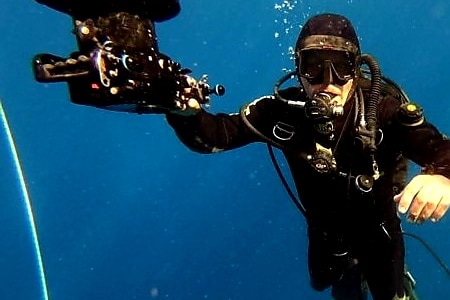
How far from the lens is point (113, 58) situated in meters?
1.60

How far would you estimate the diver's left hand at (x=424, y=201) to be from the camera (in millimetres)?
1706

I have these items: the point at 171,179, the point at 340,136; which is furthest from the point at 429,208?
the point at 171,179

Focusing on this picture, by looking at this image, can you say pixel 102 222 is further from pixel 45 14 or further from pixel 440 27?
pixel 440 27

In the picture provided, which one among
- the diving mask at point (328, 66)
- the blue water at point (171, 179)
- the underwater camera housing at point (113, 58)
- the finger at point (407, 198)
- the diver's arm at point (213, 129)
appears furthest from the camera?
the blue water at point (171, 179)

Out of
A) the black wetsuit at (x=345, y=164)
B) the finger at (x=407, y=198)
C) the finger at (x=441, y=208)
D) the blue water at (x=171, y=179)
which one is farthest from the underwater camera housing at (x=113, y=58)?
the blue water at (x=171, y=179)

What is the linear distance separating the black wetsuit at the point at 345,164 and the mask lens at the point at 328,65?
0.76ft

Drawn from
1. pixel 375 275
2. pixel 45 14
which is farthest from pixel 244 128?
pixel 45 14

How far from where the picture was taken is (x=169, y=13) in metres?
1.79

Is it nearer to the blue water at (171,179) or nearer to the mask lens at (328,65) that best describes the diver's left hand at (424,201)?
the mask lens at (328,65)

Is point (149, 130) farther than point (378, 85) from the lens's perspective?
Yes

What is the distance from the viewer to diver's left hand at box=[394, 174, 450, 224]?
1.71 m

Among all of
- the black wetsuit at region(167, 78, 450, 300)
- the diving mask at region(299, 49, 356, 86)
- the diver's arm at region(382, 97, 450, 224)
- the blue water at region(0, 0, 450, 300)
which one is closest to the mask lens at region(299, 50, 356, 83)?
A: the diving mask at region(299, 49, 356, 86)

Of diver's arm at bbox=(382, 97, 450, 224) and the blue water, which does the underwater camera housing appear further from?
the blue water

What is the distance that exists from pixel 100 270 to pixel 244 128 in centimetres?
758
